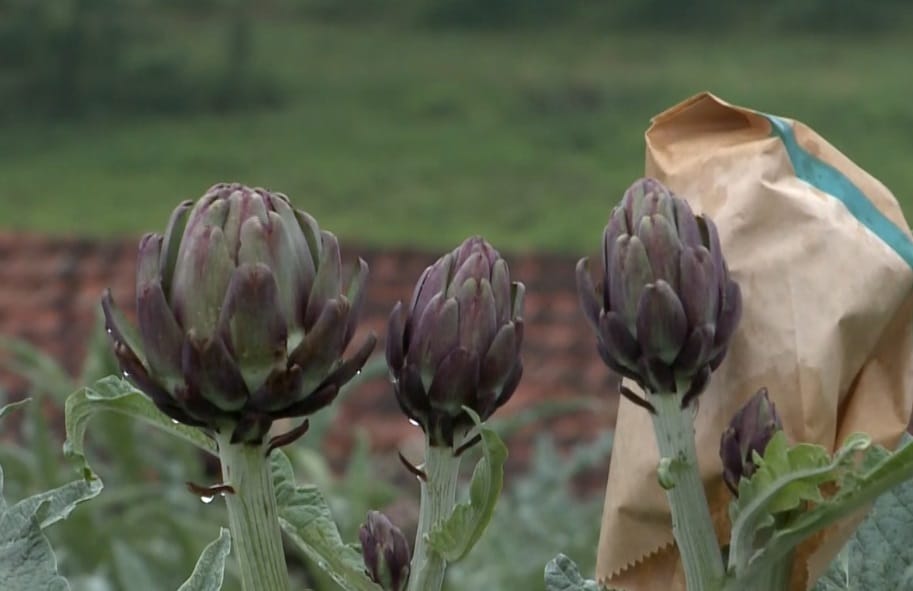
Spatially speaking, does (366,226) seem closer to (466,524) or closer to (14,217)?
(14,217)

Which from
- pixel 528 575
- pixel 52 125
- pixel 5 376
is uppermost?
pixel 528 575

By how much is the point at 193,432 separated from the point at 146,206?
24.0 ft

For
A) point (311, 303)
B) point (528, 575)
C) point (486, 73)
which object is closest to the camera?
point (311, 303)

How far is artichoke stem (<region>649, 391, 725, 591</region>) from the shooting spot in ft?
1.18

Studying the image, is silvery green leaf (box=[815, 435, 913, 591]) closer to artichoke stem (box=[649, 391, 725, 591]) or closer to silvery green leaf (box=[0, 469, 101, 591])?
artichoke stem (box=[649, 391, 725, 591])

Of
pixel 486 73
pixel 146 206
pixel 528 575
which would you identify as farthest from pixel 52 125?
pixel 528 575

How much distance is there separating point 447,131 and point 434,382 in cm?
858

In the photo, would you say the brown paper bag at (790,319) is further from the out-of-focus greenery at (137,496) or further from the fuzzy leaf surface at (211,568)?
the out-of-focus greenery at (137,496)

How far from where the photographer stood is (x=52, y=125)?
29.7 ft

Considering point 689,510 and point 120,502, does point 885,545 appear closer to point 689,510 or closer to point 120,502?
point 689,510

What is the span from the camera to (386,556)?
0.39 meters

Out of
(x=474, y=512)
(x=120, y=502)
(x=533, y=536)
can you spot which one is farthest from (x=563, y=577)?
(x=120, y=502)

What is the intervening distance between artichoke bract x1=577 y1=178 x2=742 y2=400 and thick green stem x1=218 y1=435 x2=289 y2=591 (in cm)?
8

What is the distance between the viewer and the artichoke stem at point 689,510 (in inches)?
14.2
